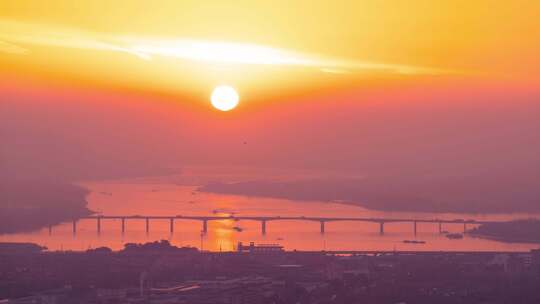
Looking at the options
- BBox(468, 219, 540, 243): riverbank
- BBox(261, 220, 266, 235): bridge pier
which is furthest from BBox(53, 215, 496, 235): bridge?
BBox(468, 219, 540, 243): riverbank

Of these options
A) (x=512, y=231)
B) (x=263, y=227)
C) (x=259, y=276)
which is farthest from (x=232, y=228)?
(x=259, y=276)

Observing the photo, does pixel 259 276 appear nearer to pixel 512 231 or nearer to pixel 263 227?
pixel 512 231

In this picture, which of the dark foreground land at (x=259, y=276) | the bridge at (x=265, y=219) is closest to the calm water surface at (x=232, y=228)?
the bridge at (x=265, y=219)

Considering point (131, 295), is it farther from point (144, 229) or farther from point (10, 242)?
point (144, 229)

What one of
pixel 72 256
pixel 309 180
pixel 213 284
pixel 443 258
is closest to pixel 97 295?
pixel 213 284

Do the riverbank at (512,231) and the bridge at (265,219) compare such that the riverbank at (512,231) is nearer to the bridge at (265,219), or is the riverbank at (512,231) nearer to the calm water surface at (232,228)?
the calm water surface at (232,228)

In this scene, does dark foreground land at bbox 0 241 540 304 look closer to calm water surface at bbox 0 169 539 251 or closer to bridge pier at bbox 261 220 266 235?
calm water surface at bbox 0 169 539 251

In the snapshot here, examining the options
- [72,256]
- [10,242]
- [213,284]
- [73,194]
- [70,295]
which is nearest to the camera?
[70,295]
